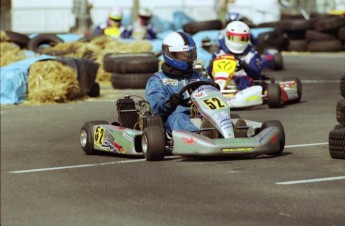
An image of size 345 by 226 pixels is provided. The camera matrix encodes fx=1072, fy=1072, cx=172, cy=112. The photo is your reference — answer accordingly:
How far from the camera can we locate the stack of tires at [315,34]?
26000 mm

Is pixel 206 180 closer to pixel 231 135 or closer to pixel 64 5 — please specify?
pixel 231 135

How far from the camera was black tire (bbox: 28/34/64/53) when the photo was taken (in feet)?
70.1

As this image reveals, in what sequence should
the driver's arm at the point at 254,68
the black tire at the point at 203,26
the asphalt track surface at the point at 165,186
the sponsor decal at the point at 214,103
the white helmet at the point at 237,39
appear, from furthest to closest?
the black tire at the point at 203,26 → the white helmet at the point at 237,39 → the driver's arm at the point at 254,68 → the sponsor decal at the point at 214,103 → the asphalt track surface at the point at 165,186

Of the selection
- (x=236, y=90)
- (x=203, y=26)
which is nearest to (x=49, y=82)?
(x=236, y=90)

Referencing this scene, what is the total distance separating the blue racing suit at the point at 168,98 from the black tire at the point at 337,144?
116 cm

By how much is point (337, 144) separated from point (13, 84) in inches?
278

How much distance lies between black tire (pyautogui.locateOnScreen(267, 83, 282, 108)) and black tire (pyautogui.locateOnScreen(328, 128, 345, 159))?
5096 millimetres

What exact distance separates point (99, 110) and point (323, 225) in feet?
27.6

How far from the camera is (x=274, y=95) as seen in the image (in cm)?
1390

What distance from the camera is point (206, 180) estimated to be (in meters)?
7.61

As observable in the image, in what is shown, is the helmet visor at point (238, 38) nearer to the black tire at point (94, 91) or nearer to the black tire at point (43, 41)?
the black tire at point (94, 91)

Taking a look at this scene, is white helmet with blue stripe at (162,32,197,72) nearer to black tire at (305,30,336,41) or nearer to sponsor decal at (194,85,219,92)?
sponsor decal at (194,85,219,92)

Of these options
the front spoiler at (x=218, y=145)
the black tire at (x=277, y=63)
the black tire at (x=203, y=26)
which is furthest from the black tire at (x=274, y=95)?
the black tire at (x=203, y=26)

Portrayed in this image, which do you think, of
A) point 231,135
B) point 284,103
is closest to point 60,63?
point 284,103
